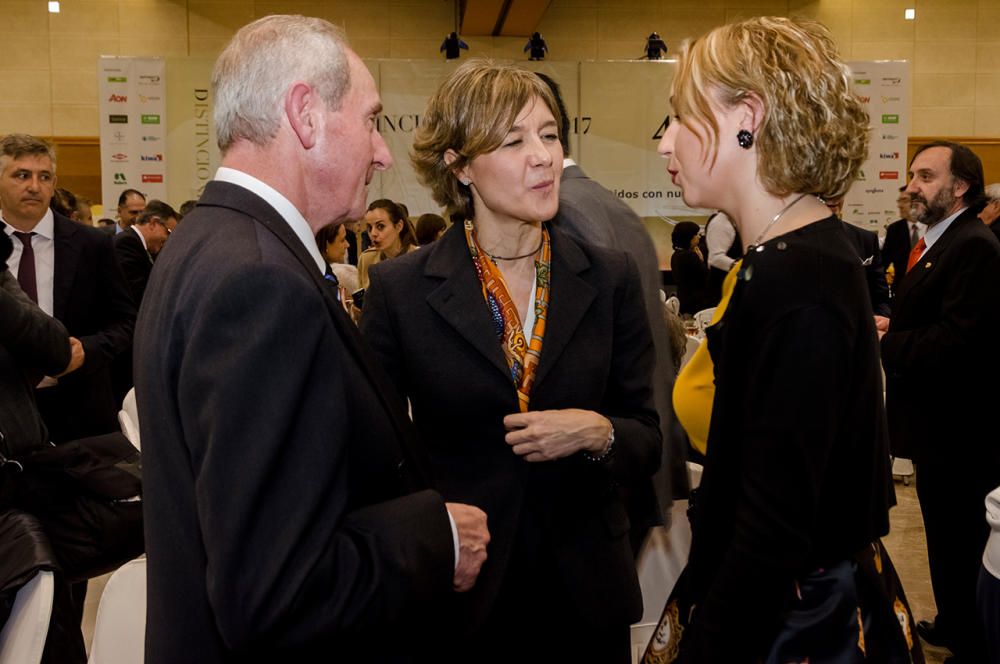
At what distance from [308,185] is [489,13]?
11974 mm

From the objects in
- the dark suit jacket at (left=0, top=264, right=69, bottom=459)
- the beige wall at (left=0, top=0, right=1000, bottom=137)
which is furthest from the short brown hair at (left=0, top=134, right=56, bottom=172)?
the beige wall at (left=0, top=0, right=1000, bottom=137)

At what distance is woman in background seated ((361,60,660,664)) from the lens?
1.75 meters

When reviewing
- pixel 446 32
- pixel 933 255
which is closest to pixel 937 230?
pixel 933 255

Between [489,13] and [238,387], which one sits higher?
[489,13]

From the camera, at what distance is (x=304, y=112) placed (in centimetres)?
126

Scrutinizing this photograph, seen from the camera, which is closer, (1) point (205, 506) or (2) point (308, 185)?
(1) point (205, 506)

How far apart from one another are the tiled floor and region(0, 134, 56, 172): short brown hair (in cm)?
195

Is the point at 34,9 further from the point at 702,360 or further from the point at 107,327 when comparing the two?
the point at 702,360

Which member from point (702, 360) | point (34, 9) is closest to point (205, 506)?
point (702, 360)

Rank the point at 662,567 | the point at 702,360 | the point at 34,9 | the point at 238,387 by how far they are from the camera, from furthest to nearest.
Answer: the point at 34,9 → the point at 662,567 → the point at 702,360 → the point at 238,387

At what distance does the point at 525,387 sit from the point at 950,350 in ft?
7.09

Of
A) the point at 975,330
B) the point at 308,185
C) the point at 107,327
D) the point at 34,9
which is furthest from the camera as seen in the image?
the point at 34,9

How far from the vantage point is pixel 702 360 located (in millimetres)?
1464

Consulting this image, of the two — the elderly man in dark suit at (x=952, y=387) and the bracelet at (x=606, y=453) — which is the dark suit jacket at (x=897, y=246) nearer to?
the elderly man in dark suit at (x=952, y=387)
